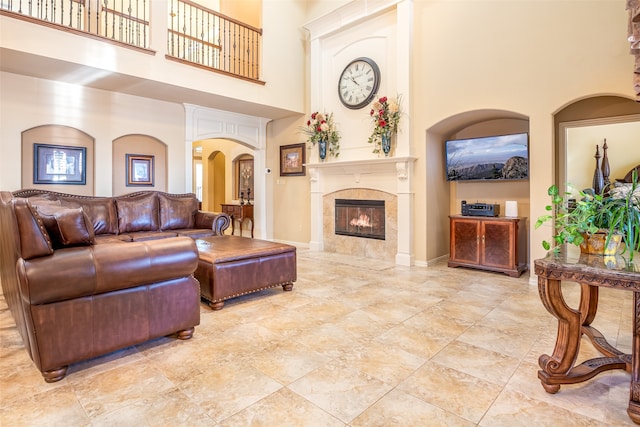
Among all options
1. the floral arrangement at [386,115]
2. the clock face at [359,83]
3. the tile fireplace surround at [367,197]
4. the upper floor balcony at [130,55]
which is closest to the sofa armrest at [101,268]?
the upper floor balcony at [130,55]

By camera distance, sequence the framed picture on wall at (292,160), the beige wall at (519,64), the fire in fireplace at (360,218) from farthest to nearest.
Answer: the framed picture on wall at (292,160), the fire in fireplace at (360,218), the beige wall at (519,64)

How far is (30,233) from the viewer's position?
188cm

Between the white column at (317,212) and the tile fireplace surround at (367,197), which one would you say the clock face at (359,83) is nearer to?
the tile fireplace surround at (367,197)

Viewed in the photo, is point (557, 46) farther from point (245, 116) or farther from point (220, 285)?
point (245, 116)

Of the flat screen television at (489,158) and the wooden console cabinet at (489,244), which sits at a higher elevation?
the flat screen television at (489,158)

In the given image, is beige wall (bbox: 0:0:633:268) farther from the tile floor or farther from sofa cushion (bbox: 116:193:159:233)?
the tile floor

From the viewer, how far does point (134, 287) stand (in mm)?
2227

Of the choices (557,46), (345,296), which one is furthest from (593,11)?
(345,296)

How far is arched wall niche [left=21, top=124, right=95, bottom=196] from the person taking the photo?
15.5ft

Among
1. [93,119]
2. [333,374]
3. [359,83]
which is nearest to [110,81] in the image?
[93,119]

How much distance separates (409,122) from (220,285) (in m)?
3.59

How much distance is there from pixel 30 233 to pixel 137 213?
3341 mm

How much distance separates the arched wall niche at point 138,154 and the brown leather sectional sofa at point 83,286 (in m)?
3.07

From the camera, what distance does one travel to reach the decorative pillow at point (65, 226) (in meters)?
2.08
